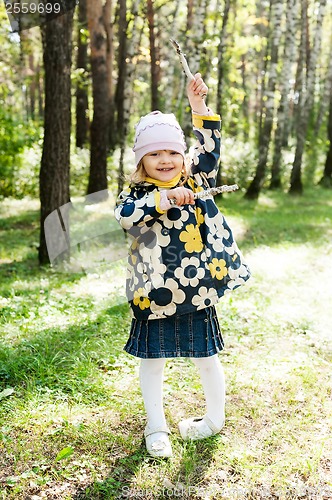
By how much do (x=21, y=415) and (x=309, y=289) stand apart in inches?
155

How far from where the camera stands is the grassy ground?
294 cm

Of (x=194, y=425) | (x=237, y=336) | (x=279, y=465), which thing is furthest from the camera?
(x=237, y=336)

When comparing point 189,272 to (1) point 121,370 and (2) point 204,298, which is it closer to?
(2) point 204,298

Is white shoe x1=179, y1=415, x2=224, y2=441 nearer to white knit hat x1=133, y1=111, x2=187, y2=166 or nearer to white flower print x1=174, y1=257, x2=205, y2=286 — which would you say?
white flower print x1=174, y1=257, x2=205, y2=286

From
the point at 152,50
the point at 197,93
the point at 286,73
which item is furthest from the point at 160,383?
the point at 286,73

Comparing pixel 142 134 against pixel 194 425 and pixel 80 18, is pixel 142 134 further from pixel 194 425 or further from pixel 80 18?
pixel 80 18

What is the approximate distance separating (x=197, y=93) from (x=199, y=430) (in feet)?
6.06

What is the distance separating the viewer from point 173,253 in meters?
2.92

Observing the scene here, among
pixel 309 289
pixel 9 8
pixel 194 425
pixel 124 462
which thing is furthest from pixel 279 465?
pixel 9 8

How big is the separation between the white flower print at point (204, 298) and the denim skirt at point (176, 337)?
0.41ft

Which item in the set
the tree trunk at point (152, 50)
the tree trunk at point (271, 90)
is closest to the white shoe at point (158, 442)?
the tree trunk at point (271, 90)

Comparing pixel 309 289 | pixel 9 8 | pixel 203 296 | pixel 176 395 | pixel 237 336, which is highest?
pixel 9 8

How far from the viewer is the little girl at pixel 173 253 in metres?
2.92

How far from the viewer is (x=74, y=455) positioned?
312cm
